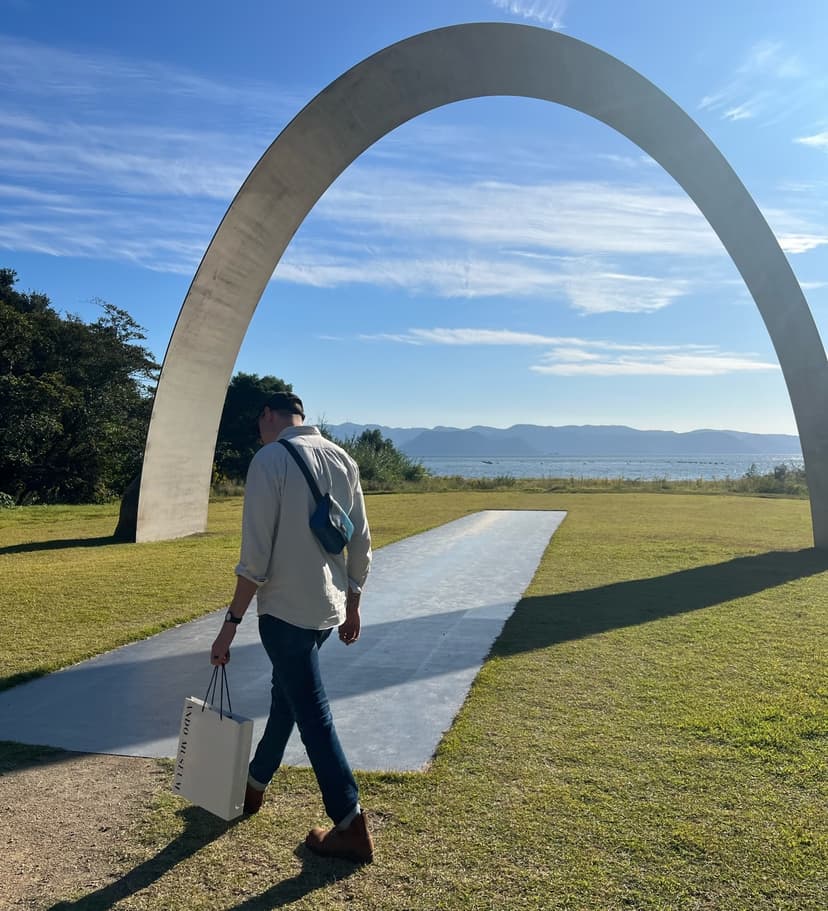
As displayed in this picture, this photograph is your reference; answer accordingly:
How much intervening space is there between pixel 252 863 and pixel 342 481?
1.29 metres

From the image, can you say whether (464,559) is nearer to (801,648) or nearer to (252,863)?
(801,648)

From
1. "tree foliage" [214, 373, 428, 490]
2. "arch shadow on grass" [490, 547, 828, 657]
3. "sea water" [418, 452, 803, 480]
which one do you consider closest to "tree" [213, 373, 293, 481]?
"tree foliage" [214, 373, 428, 490]

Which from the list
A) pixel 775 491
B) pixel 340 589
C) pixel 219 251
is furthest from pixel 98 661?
pixel 775 491

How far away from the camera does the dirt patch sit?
7.57ft

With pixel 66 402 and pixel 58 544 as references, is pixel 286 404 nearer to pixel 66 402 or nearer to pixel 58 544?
pixel 58 544

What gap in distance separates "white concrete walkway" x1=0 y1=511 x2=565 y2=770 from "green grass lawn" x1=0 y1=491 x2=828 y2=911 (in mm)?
182

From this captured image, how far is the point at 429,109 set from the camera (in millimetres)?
10930

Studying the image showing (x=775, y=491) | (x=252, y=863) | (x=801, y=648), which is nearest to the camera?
(x=252, y=863)

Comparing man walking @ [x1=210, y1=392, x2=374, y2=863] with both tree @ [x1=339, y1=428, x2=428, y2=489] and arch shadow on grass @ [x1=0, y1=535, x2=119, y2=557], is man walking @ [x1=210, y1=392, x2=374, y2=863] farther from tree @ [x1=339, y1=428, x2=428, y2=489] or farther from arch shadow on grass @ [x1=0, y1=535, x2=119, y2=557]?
tree @ [x1=339, y1=428, x2=428, y2=489]

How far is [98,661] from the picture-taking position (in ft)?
15.7

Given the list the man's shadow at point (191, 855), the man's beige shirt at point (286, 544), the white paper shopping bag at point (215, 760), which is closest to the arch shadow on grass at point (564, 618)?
the man's shadow at point (191, 855)

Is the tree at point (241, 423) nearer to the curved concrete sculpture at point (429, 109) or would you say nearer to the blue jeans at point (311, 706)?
the curved concrete sculpture at point (429, 109)

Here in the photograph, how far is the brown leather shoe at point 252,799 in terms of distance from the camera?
2.76 metres

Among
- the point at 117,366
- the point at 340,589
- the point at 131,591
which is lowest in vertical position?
the point at 131,591
